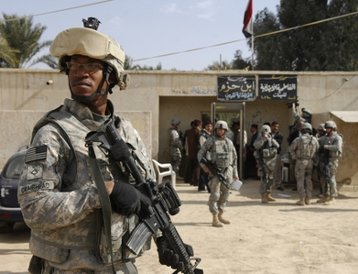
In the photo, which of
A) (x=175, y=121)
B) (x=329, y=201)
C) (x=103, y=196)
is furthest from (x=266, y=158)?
(x=103, y=196)

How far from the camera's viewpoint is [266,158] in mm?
9773

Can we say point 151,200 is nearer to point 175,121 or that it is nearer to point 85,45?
point 85,45

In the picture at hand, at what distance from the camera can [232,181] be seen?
7.52 meters

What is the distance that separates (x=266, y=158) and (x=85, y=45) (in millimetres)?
8262

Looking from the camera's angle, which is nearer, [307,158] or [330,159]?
[307,158]

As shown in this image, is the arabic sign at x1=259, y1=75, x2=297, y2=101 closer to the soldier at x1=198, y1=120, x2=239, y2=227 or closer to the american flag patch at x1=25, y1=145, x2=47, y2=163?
the soldier at x1=198, y1=120, x2=239, y2=227

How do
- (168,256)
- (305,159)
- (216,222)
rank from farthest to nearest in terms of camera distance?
(305,159) → (216,222) → (168,256)

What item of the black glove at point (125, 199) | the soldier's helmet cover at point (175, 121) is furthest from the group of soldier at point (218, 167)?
the black glove at point (125, 199)

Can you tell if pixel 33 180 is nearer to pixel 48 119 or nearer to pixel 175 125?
pixel 48 119

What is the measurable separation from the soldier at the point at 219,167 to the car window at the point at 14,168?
2.87 m

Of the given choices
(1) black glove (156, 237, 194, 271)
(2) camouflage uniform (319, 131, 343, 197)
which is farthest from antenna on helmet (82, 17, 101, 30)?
(2) camouflage uniform (319, 131, 343, 197)

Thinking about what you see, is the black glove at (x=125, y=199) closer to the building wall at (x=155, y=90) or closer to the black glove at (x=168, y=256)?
the black glove at (x=168, y=256)

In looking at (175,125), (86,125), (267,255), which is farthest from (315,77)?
(86,125)

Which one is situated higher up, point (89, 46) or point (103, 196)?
point (89, 46)
